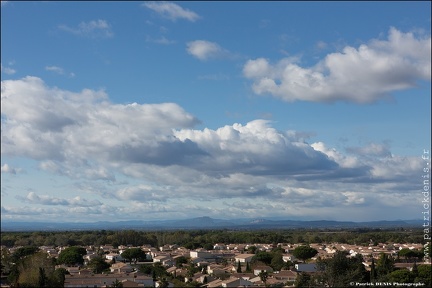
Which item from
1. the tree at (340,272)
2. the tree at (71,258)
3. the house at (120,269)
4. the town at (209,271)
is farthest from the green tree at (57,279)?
the tree at (71,258)

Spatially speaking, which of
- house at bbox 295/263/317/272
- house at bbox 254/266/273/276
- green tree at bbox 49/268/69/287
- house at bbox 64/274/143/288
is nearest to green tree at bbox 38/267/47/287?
green tree at bbox 49/268/69/287

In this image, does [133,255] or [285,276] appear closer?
[285,276]

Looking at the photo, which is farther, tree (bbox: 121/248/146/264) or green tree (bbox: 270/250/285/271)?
tree (bbox: 121/248/146/264)

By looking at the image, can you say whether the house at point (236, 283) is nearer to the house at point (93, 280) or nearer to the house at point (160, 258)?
the house at point (93, 280)

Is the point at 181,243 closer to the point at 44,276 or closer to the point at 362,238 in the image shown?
the point at 362,238

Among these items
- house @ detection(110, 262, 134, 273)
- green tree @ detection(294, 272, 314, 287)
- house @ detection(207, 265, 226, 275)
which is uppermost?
green tree @ detection(294, 272, 314, 287)

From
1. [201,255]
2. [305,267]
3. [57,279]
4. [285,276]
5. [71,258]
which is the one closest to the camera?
[57,279]

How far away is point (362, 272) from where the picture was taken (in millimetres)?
33344

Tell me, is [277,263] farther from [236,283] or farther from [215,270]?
[236,283]

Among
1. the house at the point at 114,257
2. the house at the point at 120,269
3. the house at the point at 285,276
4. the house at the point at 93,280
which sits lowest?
the house at the point at 114,257

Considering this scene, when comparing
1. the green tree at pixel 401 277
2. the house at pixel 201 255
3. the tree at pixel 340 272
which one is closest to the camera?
the tree at pixel 340 272

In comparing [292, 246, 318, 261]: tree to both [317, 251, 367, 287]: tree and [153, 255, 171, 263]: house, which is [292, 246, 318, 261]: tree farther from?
[317, 251, 367, 287]: tree

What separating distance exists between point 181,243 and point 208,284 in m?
47.6

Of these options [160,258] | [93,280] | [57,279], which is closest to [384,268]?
[93,280]
